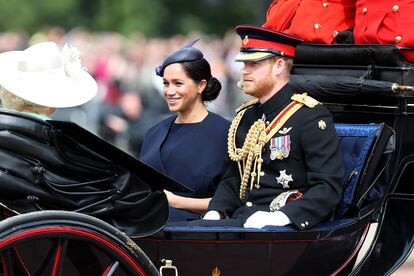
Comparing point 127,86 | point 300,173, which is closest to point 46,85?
point 300,173

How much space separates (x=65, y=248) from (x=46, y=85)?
2.93ft

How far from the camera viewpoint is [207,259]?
438cm

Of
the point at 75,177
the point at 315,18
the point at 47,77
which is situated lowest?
the point at 75,177

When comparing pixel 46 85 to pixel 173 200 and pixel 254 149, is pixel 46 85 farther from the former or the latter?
pixel 254 149

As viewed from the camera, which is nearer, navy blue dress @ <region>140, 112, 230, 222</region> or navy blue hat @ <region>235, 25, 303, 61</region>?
navy blue hat @ <region>235, 25, 303, 61</region>

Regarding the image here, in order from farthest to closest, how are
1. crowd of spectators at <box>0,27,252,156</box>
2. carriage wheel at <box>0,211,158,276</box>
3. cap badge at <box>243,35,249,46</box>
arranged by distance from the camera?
crowd of spectators at <box>0,27,252,156</box>, cap badge at <box>243,35,249,46</box>, carriage wheel at <box>0,211,158,276</box>

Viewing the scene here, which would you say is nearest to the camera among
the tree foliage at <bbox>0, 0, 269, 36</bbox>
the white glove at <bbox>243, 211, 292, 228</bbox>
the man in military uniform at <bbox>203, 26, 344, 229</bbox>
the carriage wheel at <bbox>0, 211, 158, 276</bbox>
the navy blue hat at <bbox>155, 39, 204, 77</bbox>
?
the carriage wheel at <bbox>0, 211, 158, 276</bbox>

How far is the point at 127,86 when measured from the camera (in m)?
12.5

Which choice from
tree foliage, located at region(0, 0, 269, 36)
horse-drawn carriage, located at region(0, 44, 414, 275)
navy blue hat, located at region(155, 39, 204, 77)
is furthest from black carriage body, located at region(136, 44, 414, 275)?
tree foliage, located at region(0, 0, 269, 36)

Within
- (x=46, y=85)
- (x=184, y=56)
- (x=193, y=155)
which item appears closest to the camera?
(x=46, y=85)

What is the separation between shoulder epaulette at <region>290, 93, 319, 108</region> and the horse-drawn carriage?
214mm

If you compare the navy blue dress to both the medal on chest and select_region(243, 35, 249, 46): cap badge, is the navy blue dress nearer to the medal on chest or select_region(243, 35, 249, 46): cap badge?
the medal on chest

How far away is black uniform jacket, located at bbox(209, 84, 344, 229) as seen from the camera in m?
4.61

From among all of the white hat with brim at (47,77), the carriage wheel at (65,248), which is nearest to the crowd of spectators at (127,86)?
the white hat with brim at (47,77)
